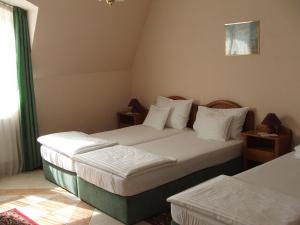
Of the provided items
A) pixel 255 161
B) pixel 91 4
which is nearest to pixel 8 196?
pixel 91 4

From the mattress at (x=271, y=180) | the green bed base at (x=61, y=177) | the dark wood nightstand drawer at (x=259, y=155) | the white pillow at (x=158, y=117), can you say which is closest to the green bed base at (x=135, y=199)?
the green bed base at (x=61, y=177)

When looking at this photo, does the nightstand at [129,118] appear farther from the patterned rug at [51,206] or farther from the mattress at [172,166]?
the patterned rug at [51,206]

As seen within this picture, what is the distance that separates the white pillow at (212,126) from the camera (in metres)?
3.73

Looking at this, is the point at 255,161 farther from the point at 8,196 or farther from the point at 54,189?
the point at 8,196

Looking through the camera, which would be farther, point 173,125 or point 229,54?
point 173,125

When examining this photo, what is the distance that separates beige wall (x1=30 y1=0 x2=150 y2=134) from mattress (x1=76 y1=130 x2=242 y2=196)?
1.53m

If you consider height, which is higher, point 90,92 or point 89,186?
point 90,92

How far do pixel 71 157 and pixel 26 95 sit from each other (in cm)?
131

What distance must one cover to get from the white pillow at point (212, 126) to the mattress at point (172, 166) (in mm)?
91

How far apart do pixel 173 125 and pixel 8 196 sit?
2.18 m

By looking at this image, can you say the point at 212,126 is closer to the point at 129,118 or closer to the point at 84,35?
the point at 129,118

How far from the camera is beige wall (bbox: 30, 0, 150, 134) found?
4094mm

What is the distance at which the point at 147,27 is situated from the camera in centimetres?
497

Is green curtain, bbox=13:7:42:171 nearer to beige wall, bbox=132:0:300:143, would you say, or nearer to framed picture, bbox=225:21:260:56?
beige wall, bbox=132:0:300:143
